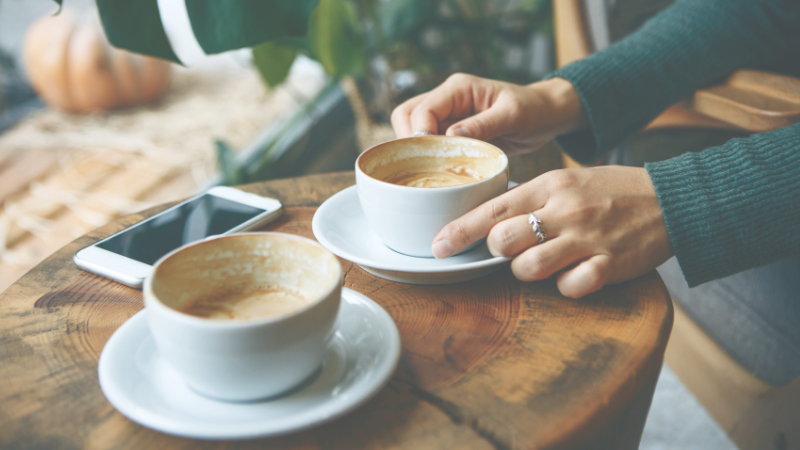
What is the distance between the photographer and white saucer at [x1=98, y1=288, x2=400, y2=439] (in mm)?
356

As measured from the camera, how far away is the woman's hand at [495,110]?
792 millimetres

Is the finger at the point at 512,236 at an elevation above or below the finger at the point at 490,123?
below

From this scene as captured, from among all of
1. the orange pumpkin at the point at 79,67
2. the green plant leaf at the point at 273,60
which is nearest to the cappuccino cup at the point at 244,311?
the green plant leaf at the point at 273,60

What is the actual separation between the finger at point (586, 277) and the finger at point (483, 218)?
0.27 feet

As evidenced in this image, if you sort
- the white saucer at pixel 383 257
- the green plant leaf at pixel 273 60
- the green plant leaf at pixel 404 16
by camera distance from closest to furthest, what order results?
the white saucer at pixel 383 257 < the green plant leaf at pixel 273 60 < the green plant leaf at pixel 404 16

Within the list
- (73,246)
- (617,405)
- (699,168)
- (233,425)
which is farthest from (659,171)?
(73,246)

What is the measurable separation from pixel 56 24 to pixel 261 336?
2.26 meters

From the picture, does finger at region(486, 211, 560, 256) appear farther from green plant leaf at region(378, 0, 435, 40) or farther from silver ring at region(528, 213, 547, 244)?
green plant leaf at region(378, 0, 435, 40)

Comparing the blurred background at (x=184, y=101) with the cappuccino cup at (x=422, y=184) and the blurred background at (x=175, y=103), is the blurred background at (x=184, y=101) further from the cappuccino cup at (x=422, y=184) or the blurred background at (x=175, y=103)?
the cappuccino cup at (x=422, y=184)

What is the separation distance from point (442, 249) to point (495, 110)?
1.08 ft

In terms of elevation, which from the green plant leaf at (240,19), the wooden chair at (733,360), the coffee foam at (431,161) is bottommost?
the wooden chair at (733,360)

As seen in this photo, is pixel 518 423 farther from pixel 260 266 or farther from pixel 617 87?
pixel 617 87

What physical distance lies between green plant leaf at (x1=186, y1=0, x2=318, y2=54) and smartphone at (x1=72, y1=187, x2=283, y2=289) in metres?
0.22

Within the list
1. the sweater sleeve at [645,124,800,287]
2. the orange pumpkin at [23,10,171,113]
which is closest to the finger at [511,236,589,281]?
the sweater sleeve at [645,124,800,287]
